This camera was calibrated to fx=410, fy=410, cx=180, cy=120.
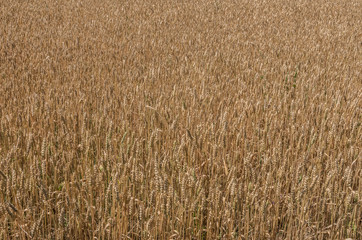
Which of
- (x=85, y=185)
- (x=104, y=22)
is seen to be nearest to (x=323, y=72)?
(x=85, y=185)

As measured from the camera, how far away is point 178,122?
9.65 ft

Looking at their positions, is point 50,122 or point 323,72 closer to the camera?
point 50,122

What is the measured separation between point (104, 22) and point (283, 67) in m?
3.48

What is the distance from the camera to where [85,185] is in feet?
6.43

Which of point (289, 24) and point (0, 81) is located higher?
point (289, 24)

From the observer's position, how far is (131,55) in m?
4.75

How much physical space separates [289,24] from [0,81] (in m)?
5.00

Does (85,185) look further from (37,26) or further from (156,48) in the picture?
(37,26)

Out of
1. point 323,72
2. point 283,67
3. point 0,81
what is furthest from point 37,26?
point 323,72

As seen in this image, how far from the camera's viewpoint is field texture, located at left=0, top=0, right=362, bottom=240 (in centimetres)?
183

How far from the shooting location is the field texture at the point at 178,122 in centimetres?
183

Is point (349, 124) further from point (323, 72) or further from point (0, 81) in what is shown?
point (0, 81)

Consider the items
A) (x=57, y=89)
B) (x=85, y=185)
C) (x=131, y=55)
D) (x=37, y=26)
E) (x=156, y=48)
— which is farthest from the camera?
(x=37, y=26)

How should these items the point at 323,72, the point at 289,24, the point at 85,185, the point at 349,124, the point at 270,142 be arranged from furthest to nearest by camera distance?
the point at 289,24 → the point at 323,72 → the point at 349,124 → the point at 270,142 → the point at 85,185
